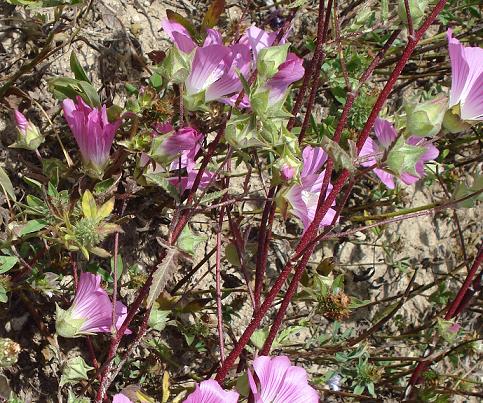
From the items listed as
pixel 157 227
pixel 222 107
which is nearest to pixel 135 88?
pixel 222 107

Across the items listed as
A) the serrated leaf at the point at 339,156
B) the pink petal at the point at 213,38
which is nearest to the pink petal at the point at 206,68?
the pink petal at the point at 213,38

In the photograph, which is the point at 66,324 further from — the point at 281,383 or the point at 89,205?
the point at 281,383

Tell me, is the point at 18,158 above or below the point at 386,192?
below

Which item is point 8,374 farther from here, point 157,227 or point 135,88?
point 135,88

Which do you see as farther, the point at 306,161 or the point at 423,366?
the point at 423,366

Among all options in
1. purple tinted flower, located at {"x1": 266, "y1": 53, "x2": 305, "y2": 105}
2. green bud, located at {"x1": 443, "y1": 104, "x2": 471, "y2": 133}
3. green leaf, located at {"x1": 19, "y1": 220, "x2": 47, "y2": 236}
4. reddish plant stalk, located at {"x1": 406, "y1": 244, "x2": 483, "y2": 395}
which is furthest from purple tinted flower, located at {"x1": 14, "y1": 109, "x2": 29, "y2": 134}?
reddish plant stalk, located at {"x1": 406, "y1": 244, "x2": 483, "y2": 395}

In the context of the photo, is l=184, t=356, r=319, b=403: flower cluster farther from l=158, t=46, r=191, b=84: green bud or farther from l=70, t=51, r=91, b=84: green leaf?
l=70, t=51, r=91, b=84: green leaf
